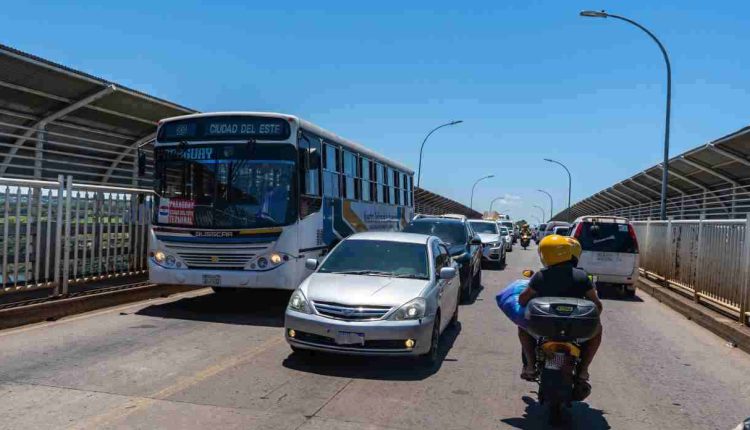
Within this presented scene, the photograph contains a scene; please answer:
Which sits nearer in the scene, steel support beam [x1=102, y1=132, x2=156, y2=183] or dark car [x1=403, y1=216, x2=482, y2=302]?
dark car [x1=403, y1=216, x2=482, y2=302]

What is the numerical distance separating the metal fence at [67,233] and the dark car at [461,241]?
6.35 m

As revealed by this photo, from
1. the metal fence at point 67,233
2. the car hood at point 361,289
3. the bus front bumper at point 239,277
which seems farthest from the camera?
the bus front bumper at point 239,277

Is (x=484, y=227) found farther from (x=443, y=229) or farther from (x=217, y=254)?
(x=217, y=254)

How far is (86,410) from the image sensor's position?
5.21 meters

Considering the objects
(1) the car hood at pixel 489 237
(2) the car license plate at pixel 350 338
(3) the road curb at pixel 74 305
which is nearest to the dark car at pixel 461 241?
(3) the road curb at pixel 74 305

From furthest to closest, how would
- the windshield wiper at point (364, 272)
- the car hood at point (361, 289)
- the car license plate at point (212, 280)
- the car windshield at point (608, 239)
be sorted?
the car windshield at point (608, 239)
the car license plate at point (212, 280)
the windshield wiper at point (364, 272)
the car hood at point (361, 289)

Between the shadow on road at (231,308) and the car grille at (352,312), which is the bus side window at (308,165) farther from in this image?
the car grille at (352,312)

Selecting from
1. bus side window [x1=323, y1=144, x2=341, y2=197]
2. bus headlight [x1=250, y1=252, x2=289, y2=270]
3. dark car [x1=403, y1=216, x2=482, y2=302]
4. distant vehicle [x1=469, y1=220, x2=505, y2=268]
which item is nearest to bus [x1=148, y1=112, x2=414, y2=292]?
bus headlight [x1=250, y1=252, x2=289, y2=270]

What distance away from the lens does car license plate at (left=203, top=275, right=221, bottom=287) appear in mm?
10078

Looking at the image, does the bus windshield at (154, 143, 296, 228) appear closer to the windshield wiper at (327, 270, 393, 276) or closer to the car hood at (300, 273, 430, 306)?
the windshield wiper at (327, 270, 393, 276)

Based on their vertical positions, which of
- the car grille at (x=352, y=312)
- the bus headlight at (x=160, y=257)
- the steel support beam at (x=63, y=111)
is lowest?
the car grille at (x=352, y=312)

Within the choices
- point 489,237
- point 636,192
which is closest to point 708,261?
point 489,237

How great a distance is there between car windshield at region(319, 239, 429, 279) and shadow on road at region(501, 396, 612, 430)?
2569 millimetres

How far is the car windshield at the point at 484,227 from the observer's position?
24727mm
